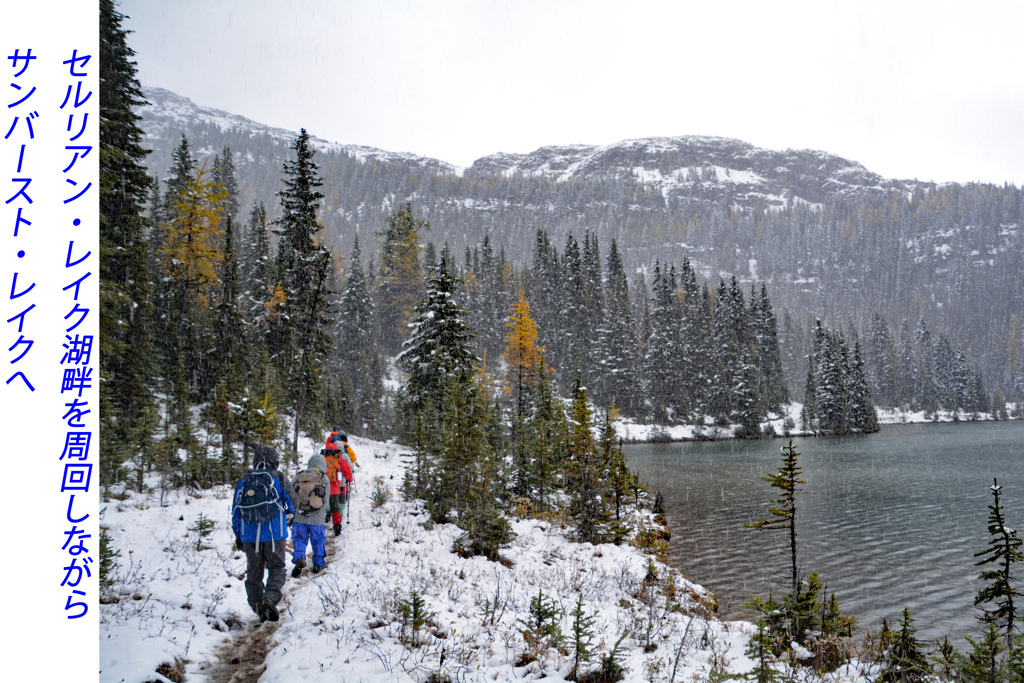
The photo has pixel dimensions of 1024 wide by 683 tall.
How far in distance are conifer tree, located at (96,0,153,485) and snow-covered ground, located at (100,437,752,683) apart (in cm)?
358

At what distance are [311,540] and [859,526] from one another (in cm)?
2157

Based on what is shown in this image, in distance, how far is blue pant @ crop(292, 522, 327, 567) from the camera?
8.90 metres

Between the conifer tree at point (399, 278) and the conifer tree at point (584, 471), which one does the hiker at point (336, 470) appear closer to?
the conifer tree at point (584, 471)

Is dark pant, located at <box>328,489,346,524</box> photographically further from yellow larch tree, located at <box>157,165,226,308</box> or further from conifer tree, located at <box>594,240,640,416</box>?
conifer tree, located at <box>594,240,640,416</box>

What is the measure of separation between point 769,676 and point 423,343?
2051cm

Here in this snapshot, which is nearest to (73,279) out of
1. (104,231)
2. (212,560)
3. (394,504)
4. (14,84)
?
(14,84)

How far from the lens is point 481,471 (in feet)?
43.2

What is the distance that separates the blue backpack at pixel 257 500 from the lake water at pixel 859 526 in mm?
9969

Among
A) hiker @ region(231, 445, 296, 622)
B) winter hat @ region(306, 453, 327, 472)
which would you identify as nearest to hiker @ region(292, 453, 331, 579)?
winter hat @ region(306, 453, 327, 472)

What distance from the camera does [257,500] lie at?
22.0 ft

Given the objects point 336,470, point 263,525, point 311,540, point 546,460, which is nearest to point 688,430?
point 546,460

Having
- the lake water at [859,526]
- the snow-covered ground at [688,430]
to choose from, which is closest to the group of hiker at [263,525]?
the lake water at [859,526]

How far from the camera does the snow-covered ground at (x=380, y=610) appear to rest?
17.7 feet

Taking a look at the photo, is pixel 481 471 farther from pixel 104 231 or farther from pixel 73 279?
pixel 104 231
